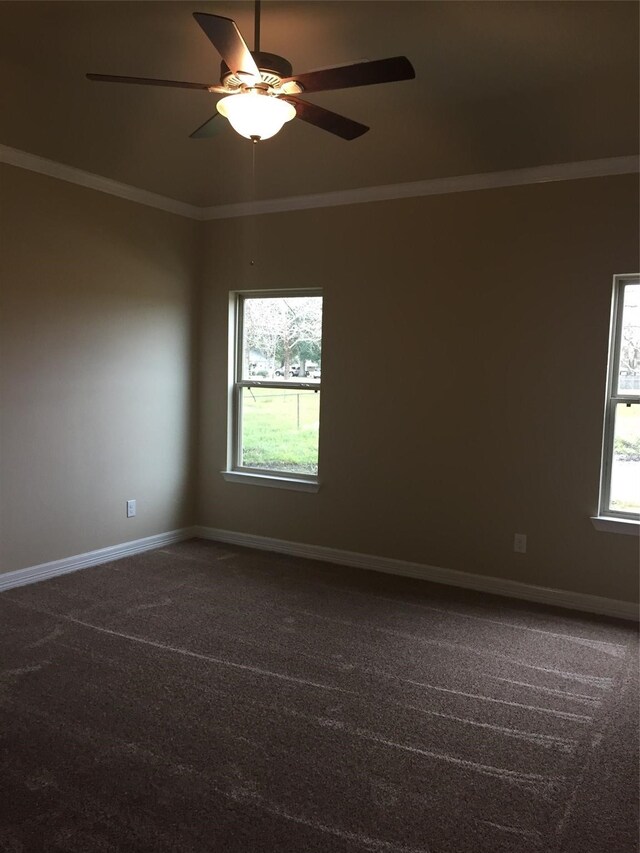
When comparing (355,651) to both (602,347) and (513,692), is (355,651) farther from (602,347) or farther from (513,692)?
(602,347)

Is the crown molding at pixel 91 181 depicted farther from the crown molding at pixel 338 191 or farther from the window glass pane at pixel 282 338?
the window glass pane at pixel 282 338

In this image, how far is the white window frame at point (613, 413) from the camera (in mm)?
3877

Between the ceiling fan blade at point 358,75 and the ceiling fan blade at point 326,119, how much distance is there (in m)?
0.15

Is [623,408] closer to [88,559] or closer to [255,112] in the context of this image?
[255,112]

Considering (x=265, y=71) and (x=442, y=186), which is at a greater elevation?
(x=442, y=186)

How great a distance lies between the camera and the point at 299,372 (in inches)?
199

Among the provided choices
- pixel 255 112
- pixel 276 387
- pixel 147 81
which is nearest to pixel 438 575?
pixel 276 387

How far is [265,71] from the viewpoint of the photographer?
223 cm

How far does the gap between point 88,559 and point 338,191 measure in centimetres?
310

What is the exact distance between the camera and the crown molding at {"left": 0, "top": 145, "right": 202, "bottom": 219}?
3971 millimetres

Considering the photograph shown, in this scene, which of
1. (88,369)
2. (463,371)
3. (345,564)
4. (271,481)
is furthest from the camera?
(271,481)

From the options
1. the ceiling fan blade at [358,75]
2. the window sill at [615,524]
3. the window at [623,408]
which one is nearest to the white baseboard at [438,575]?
the window sill at [615,524]

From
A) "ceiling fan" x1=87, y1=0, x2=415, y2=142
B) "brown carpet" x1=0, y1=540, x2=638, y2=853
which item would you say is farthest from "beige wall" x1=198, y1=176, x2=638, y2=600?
"ceiling fan" x1=87, y1=0, x2=415, y2=142

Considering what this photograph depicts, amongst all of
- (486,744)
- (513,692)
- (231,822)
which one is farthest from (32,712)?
(513,692)
